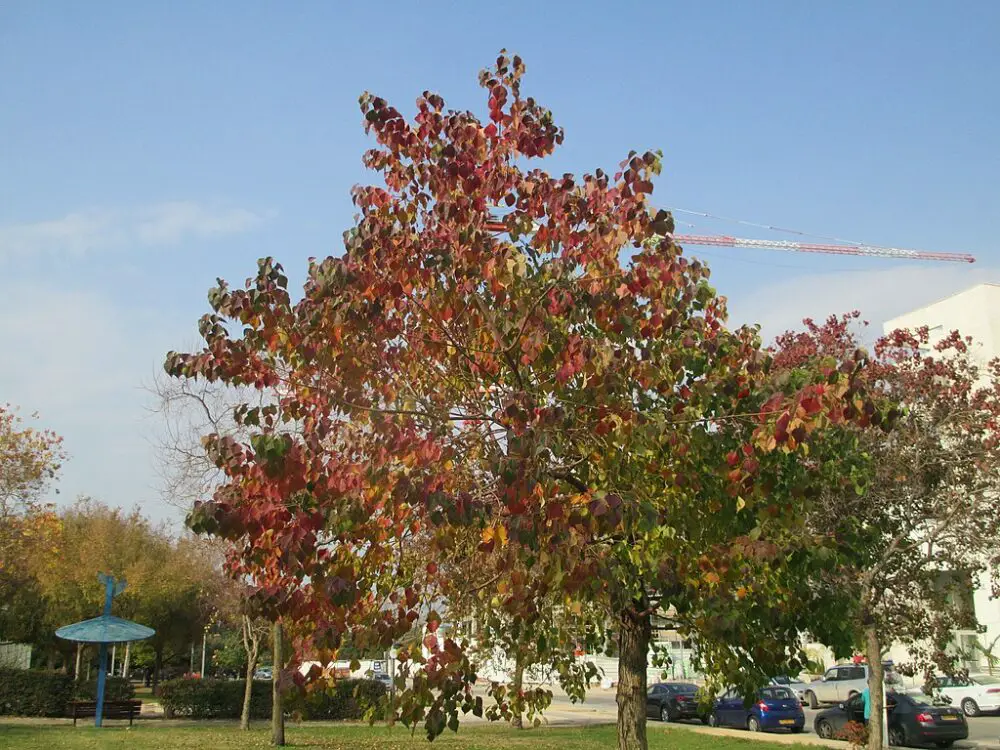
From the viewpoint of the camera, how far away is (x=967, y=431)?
15.3 metres

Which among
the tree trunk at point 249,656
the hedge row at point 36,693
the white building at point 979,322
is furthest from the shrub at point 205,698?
the white building at point 979,322

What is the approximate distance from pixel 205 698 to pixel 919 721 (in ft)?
67.5

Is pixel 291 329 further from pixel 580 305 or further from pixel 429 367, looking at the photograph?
pixel 580 305

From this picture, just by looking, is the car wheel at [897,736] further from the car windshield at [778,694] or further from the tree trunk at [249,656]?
the tree trunk at [249,656]

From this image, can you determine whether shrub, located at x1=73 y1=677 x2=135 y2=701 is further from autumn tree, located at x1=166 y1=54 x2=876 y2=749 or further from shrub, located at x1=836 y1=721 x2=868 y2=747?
autumn tree, located at x1=166 y1=54 x2=876 y2=749

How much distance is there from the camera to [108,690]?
99.3 ft

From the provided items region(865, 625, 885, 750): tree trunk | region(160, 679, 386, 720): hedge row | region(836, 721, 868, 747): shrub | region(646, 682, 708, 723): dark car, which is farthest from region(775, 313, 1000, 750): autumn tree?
region(160, 679, 386, 720): hedge row

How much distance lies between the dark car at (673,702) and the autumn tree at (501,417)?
25157 millimetres

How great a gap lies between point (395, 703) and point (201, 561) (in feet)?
112

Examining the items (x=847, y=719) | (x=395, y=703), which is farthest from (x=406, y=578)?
(x=847, y=719)

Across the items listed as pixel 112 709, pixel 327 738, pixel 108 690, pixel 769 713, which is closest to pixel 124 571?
pixel 108 690

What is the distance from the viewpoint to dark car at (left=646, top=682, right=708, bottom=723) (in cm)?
3031

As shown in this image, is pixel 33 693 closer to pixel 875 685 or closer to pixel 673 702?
pixel 673 702

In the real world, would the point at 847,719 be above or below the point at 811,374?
below
